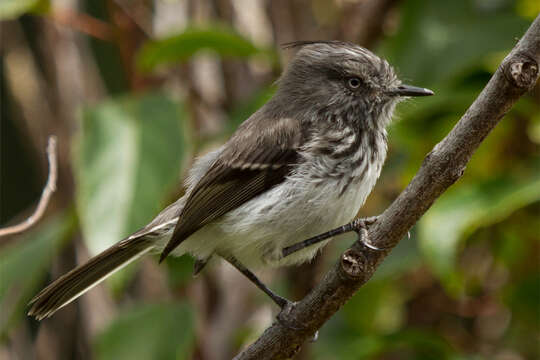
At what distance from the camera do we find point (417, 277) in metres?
3.76

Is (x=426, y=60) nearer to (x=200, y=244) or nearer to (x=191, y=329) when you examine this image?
(x=200, y=244)

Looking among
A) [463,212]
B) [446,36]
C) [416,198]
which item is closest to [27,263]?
[463,212]

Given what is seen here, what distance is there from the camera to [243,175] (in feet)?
9.07

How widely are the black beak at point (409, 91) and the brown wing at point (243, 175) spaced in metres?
0.40

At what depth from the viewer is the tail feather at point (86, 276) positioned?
8.66 feet

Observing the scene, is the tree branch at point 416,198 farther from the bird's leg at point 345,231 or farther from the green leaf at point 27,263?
the green leaf at point 27,263

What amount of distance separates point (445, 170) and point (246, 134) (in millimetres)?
1135

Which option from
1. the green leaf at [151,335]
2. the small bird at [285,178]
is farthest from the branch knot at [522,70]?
the green leaf at [151,335]

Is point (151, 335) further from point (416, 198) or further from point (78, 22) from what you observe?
point (416, 198)

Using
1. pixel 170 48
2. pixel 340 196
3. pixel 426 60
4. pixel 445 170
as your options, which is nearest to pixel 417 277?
pixel 426 60

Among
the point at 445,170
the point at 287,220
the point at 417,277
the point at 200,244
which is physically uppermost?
the point at 445,170

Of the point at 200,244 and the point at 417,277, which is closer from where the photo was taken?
the point at 200,244

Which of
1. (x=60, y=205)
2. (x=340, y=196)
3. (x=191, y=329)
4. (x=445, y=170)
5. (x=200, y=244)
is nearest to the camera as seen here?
(x=445, y=170)

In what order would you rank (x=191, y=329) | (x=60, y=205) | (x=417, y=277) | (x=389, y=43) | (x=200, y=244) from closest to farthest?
1. (x=200, y=244)
2. (x=191, y=329)
3. (x=389, y=43)
4. (x=417, y=277)
5. (x=60, y=205)
